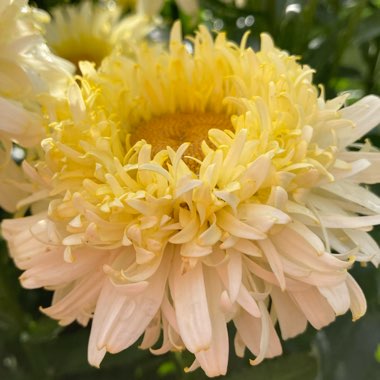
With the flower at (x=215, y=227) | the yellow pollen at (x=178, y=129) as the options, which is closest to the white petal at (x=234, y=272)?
the flower at (x=215, y=227)

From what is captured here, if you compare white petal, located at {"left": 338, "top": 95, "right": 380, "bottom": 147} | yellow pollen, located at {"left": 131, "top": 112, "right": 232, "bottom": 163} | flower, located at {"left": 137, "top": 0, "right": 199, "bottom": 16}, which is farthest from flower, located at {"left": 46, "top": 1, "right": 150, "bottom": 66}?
white petal, located at {"left": 338, "top": 95, "right": 380, "bottom": 147}

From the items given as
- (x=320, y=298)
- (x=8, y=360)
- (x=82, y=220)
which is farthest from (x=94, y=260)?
(x=8, y=360)

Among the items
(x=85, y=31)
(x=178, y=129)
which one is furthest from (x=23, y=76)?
(x=85, y=31)

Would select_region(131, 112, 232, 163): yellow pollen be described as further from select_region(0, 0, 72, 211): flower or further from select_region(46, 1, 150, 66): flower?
select_region(46, 1, 150, 66): flower

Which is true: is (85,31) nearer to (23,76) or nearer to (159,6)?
(159,6)

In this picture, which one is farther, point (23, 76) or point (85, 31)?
point (85, 31)

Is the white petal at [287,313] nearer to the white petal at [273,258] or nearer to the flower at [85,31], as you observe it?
the white petal at [273,258]
